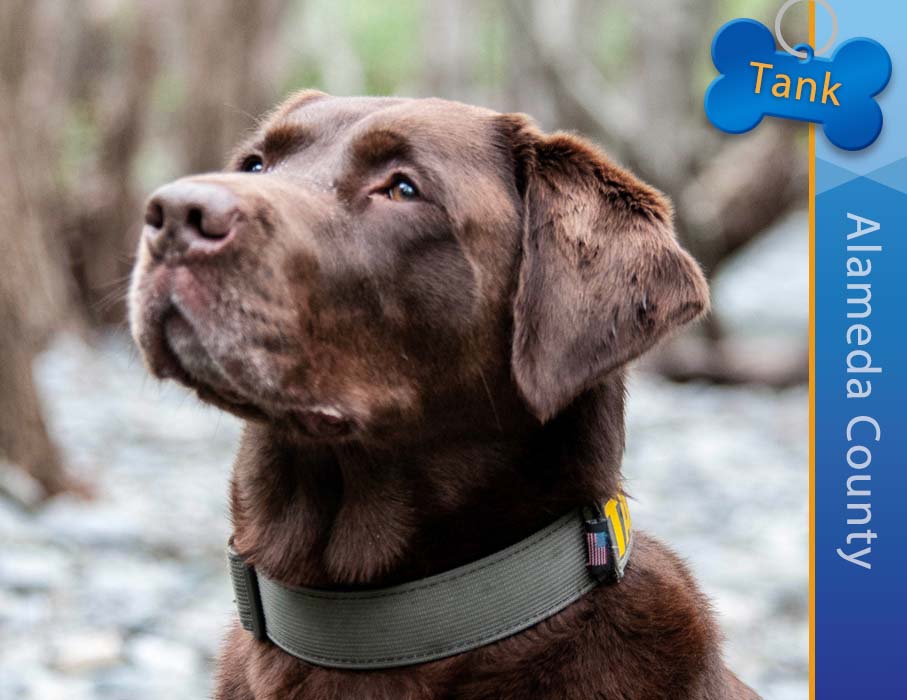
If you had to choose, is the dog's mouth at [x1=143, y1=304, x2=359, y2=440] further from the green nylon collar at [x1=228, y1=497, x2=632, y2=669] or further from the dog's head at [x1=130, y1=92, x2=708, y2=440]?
the green nylon collar at [x1=228, y1=497, x2=632, y2=669]

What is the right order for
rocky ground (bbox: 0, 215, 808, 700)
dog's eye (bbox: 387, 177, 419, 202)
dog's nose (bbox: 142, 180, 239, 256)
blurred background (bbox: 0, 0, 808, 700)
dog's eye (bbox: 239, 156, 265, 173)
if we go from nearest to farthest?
dog's nose (bbox: 142, 180, 239, 256)
dog's eye (bbox: 387, 177, 419, 202)
dog's eye (bbox: 239, 156, 265, 173)
rocky ground (bbox: 0, 215, 808, 700)
blurred background (bbox: 0, 0, 808, 700)

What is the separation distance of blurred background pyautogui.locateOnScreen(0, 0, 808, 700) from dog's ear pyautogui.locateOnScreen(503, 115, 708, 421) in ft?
1.15

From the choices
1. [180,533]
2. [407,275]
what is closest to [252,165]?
[407,275]

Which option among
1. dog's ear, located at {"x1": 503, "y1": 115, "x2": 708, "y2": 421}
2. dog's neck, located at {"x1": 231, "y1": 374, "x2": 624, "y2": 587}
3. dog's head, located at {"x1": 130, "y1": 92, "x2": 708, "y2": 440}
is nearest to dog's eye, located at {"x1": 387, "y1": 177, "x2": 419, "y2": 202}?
dog's head, located at {"x1": 130, "y1": 92, "x2": 708, "y2": 440}

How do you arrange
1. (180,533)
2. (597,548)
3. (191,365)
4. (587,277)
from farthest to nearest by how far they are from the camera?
(180,533), (587,277), (597,548), (191,365)

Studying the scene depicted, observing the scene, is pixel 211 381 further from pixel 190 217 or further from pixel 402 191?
pixel 402 191

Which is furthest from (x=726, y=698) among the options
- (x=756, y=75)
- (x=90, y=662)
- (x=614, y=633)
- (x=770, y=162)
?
(x=770, y=162)

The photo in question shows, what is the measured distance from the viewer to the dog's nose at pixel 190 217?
257cm

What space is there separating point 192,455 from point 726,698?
20.8ft

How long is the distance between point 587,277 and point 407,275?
424mm

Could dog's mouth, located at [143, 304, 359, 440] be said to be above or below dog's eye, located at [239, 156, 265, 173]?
below

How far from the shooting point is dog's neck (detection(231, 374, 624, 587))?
2.92 metres

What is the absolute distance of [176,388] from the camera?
14.3 feet

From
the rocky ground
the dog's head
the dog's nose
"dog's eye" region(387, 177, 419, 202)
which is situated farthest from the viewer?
the rocky ground
